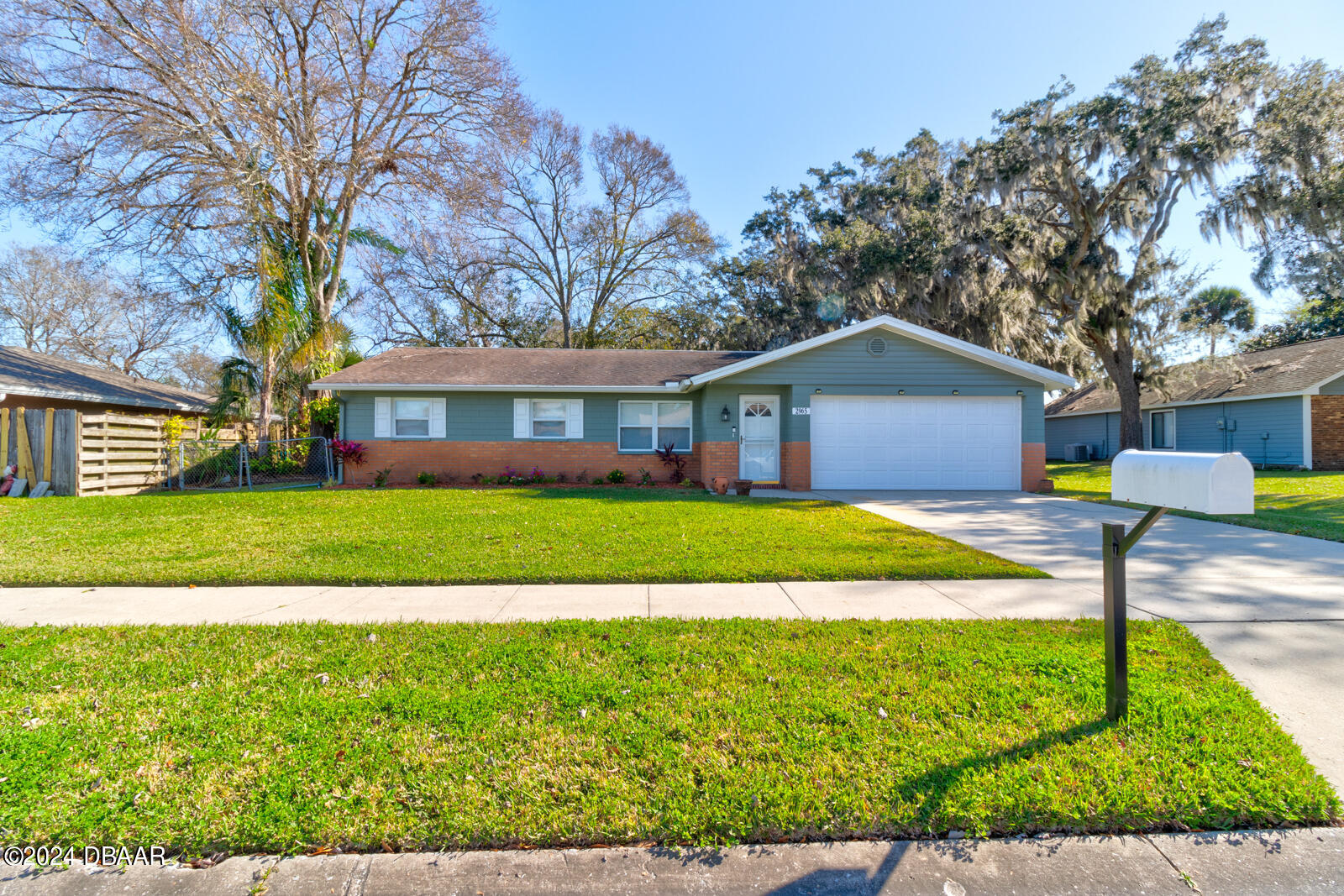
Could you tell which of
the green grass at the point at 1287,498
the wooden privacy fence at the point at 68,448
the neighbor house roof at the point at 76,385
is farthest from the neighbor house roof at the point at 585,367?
the neighbor house roof at the point at 76,385

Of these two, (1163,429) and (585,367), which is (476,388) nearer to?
(585,367)

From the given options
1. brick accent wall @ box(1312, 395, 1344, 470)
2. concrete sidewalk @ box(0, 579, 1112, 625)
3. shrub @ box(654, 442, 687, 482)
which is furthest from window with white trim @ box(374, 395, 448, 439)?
brick accent wall @ box(1312, 395, 1344, 470)

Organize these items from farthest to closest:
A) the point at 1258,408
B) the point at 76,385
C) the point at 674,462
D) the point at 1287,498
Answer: the point at 1258,408 < the point at 76,385 < the point at 674,462 < the point at 1287,498

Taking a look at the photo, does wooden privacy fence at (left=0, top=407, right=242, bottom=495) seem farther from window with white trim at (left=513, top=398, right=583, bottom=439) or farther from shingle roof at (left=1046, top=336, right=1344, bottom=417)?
shingle roof at (left=1046, top=336, right=1344, bottom=417)

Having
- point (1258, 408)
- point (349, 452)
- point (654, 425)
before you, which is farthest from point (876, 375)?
point (1258, 408)

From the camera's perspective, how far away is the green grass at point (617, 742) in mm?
2393

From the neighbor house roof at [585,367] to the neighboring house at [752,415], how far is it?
0.18ft

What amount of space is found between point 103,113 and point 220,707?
66.8 feet

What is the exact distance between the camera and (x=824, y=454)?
14516 mm

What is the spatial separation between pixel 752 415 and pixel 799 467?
1.76 meters

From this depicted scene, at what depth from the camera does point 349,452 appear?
1512cm

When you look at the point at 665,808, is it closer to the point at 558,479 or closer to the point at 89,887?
the point at 89,887

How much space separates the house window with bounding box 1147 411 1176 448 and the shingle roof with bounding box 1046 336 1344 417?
0.83 meters

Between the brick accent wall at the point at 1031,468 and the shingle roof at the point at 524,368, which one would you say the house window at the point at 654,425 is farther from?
the brick accent wall at the point at 1031,468
